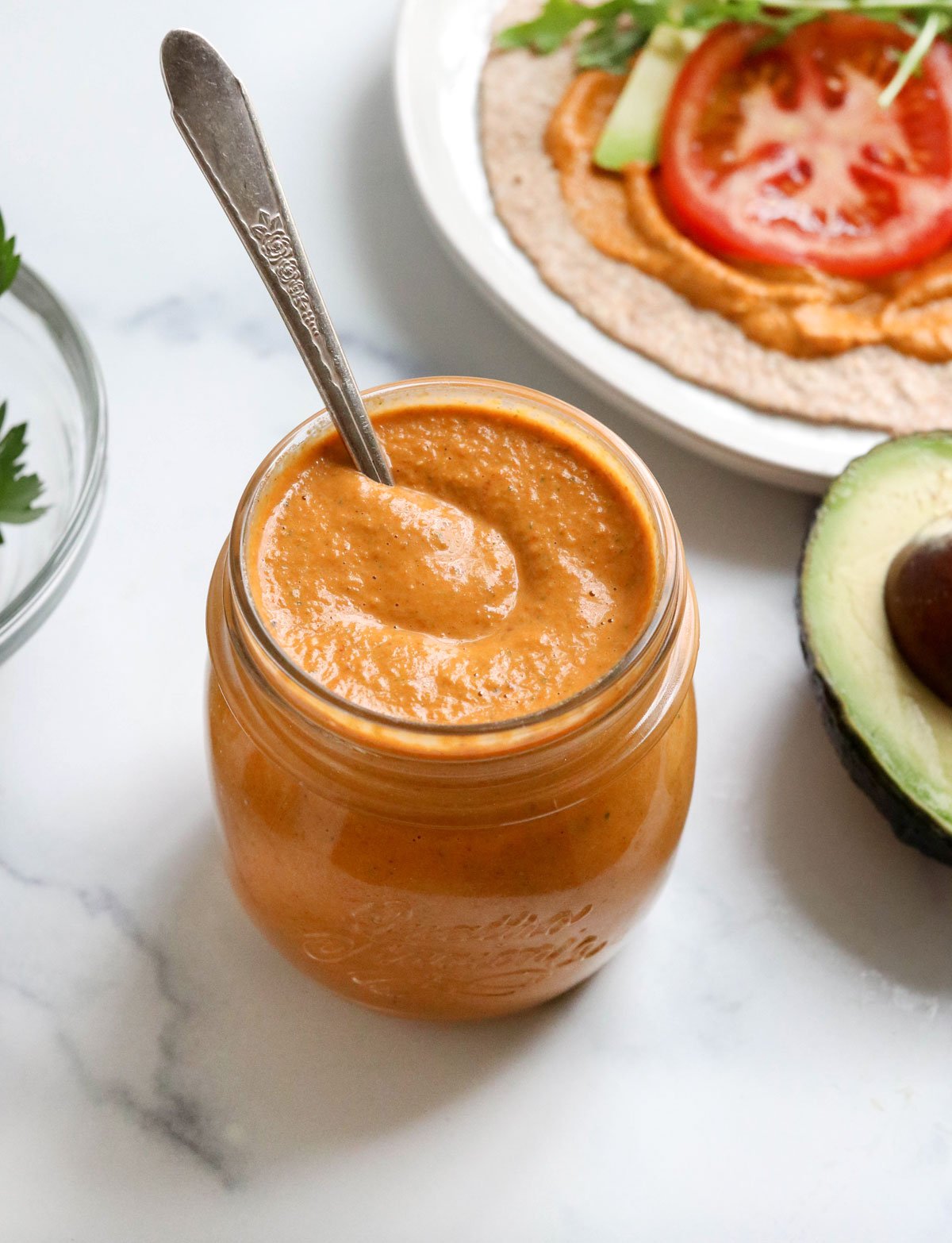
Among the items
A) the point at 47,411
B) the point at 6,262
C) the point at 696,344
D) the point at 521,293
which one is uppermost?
→ the point at 6,262

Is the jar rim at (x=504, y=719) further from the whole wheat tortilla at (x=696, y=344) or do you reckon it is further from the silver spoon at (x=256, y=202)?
the whole wheat tortilla at (x=696, y=344)

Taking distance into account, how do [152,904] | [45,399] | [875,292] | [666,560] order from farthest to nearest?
[875,292] < [45,399] < [152,904] < [666,560]

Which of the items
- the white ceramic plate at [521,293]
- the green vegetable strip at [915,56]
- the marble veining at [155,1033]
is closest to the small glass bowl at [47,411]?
the marble veining at [155,1033]

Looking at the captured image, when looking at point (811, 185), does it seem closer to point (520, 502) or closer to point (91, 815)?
point (520, 502)

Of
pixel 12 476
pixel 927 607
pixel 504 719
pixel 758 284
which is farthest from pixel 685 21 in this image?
pixel 504 719

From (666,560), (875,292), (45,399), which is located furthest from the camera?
(875,292)

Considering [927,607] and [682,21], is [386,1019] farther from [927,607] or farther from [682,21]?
[682,21]

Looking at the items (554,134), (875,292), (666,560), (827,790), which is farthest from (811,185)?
(666,560)
